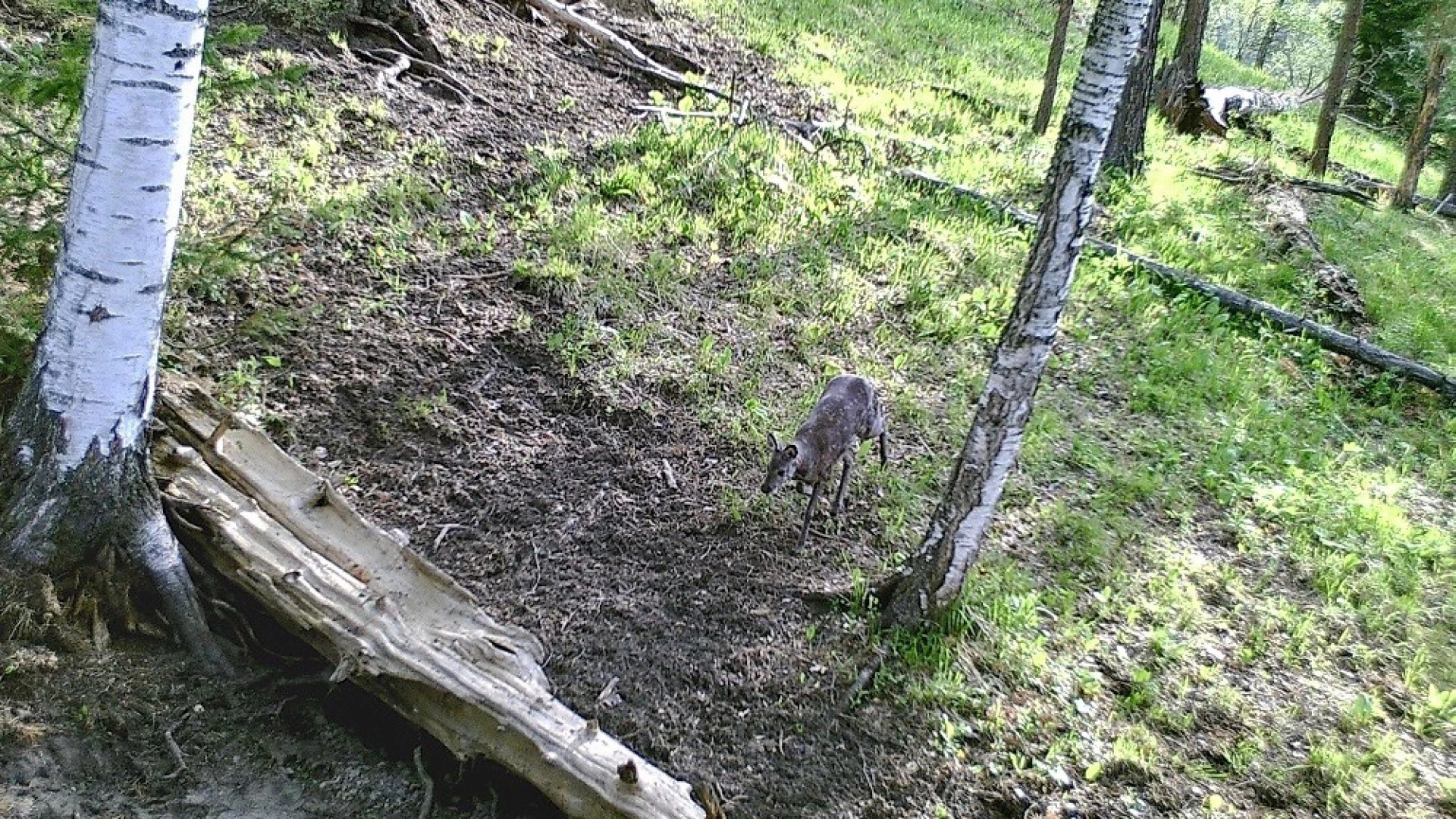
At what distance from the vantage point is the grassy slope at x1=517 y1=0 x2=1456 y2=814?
16.4 feet

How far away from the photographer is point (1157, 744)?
4.84 metres

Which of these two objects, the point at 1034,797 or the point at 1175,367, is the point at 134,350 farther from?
the point at 1175,367

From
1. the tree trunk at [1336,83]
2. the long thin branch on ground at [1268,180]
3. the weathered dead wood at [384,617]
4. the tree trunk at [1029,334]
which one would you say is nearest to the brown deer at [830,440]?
the tree trunk at [1029,334]

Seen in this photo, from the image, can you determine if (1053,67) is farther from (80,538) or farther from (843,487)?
(80,538)

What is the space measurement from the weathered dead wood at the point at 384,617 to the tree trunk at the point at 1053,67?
10860 millimetres

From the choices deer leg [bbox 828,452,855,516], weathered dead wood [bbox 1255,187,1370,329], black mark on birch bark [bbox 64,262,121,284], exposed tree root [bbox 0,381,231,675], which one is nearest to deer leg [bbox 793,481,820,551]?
deer leg [bbox 828,452,855,516]

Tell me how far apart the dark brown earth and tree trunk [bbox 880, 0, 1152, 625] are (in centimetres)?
60

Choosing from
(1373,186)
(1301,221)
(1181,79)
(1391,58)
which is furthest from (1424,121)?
(1391,58)

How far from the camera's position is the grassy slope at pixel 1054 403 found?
16.4 ft

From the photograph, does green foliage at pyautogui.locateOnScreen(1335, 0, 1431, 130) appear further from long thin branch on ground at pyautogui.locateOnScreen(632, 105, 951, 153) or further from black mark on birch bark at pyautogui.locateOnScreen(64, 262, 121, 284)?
black mark on birch bark at pyautogui.locateOnScreen(64, 262, 121, 284)

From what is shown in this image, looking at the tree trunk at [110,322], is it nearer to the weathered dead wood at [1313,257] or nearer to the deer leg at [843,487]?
the deer leg at [843,487]

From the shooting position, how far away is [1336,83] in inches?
604

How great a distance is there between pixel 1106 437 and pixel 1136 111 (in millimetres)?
6564

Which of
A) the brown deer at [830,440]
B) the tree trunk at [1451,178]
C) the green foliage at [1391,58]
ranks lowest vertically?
the brown deer at [830,440]
